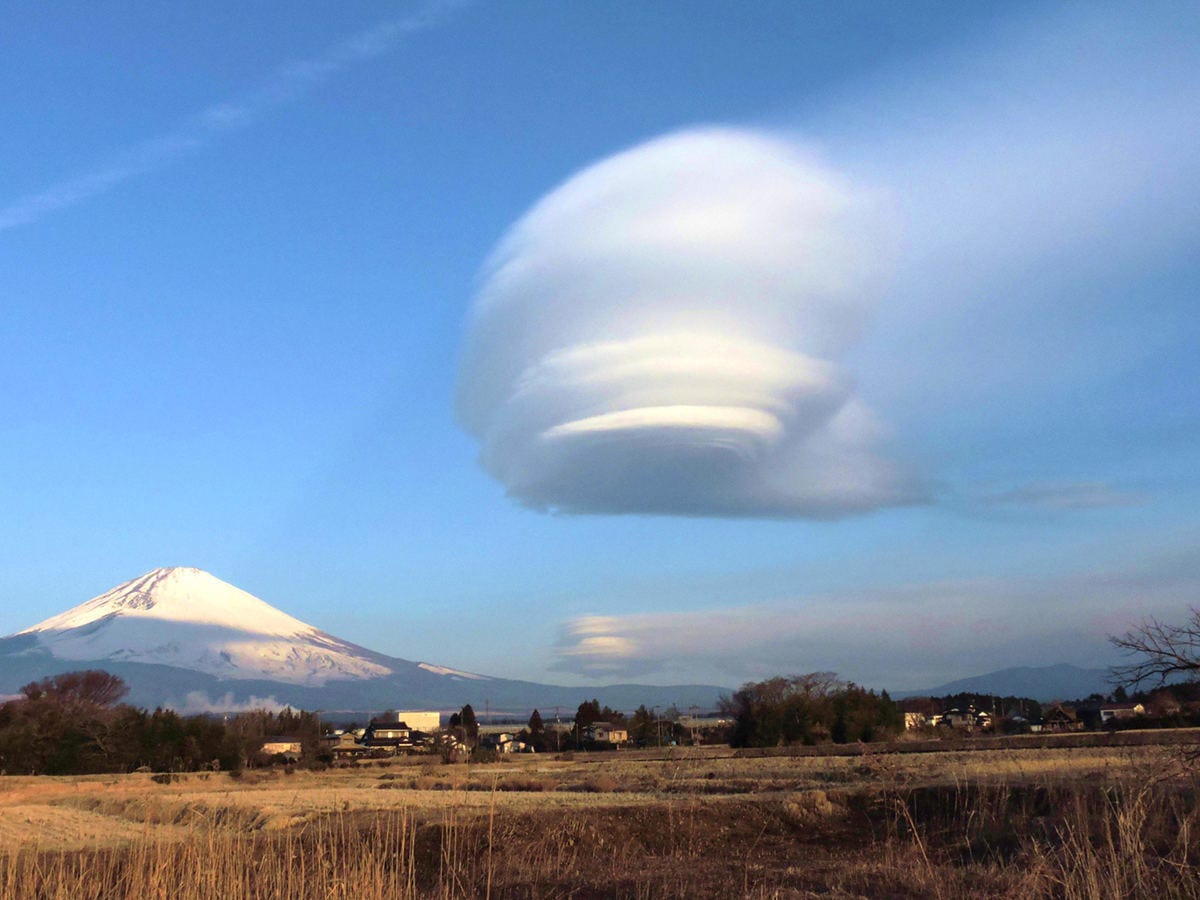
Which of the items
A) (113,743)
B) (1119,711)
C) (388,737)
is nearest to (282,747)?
(113,743)

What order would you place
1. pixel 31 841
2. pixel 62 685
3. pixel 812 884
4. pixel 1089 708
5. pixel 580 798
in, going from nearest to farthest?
pixel 812 884, pixel 31 841, pixel 580 798, pixel 1089 708, pixel 62 685

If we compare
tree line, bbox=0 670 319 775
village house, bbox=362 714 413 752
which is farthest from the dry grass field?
Result: village house, bbox=362 714 413 752

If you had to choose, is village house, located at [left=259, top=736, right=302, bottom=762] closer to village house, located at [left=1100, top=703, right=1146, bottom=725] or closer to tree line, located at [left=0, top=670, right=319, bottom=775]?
tree line, located at [left=0, top=670, right=319, bottom=775]

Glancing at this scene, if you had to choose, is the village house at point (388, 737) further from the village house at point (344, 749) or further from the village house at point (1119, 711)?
the village house at point (1119, 711)

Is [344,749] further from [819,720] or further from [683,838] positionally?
[683,838]

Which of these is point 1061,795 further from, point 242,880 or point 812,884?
point 242,880

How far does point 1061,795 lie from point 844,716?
65324 mm

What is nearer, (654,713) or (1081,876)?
(1081,876)

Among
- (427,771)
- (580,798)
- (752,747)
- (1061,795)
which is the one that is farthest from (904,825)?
(752,747)

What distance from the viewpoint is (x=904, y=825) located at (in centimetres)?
2331

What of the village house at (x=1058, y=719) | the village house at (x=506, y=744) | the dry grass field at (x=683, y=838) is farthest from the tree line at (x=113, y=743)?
the village house at (x=1058, y=719)

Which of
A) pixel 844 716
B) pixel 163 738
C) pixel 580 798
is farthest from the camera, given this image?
pixel 844 716

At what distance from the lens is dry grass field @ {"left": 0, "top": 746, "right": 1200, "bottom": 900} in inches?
397

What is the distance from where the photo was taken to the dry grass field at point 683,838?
397 inches
